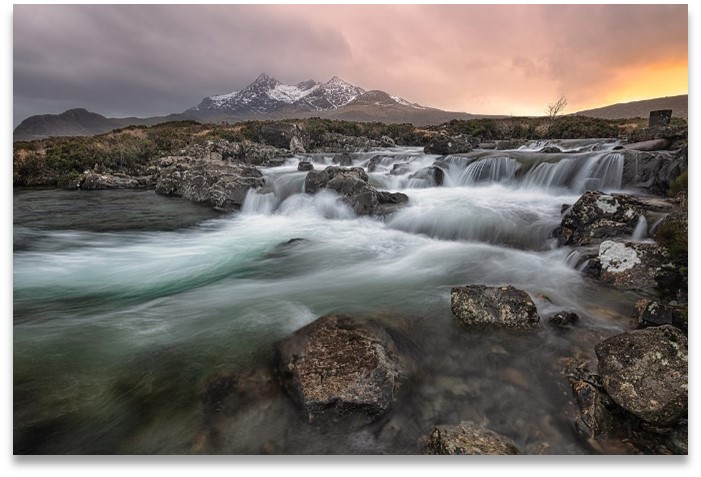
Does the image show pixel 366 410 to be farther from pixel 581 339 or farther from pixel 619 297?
pixel 619 297

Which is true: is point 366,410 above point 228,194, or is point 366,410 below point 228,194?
below

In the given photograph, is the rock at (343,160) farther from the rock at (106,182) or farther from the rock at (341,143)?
the rock at (106,182)

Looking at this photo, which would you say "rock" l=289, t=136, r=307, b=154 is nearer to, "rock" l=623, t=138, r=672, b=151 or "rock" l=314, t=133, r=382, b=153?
"rock" l=314, t=133, r=382, b=153

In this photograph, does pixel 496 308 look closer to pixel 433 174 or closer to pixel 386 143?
pixel 433 174

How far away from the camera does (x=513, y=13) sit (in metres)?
4.66

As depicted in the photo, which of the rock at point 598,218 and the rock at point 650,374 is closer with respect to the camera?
the rock at point 650,374

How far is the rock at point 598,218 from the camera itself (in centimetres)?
714

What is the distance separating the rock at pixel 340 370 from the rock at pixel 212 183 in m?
11.5

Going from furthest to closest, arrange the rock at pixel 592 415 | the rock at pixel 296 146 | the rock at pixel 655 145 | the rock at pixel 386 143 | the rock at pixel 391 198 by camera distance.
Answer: the rock at pixel 386 143
the rock at pixel 296 146
the rock at pixel 655 145
the rock at pixel 391 198
the rock at pixel 592 415

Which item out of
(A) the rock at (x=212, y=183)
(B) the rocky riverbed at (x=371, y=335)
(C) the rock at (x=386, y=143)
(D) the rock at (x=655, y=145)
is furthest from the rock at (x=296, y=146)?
(D) the rock at (x=655, y=145)

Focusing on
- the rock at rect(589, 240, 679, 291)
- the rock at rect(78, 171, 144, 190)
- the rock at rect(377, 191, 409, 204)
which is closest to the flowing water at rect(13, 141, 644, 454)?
the rock at rect(589, 240, 679, 291)

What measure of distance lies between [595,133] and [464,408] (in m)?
29.9

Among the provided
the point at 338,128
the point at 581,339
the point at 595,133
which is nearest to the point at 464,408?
the point at 581,339

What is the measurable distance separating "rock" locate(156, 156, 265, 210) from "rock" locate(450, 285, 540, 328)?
11725mm
